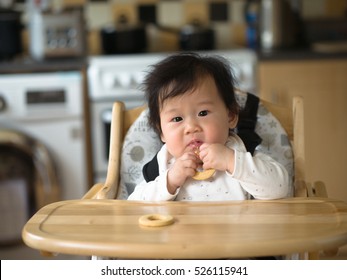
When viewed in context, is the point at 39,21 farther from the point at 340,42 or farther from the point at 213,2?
the point at 340,42

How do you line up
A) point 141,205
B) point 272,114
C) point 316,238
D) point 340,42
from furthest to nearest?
point 340,42, point 272,114, point 141,205, point 316,238

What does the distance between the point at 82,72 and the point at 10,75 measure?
0.32 meters

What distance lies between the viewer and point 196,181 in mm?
1669

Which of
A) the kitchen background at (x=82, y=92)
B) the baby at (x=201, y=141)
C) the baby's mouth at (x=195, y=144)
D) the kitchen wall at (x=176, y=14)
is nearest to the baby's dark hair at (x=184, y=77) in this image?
the baby at (x=201, y=141)

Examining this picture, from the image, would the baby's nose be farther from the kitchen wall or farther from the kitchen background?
the kitchen wall

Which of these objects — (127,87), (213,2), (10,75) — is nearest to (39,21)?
(10,75)

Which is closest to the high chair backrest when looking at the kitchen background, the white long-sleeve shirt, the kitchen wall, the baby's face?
the white long-sleeve shirt

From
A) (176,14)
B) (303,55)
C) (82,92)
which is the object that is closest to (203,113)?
(82,92)

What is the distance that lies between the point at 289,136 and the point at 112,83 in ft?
4.56

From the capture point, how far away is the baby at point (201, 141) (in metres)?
1.60

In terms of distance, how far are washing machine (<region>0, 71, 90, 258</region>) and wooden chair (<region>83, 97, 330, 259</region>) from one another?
121cm

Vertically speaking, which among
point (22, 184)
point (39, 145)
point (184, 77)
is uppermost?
point (184, 77)

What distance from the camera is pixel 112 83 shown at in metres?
3.17

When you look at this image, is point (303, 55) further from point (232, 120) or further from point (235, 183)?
point (235, 183)
